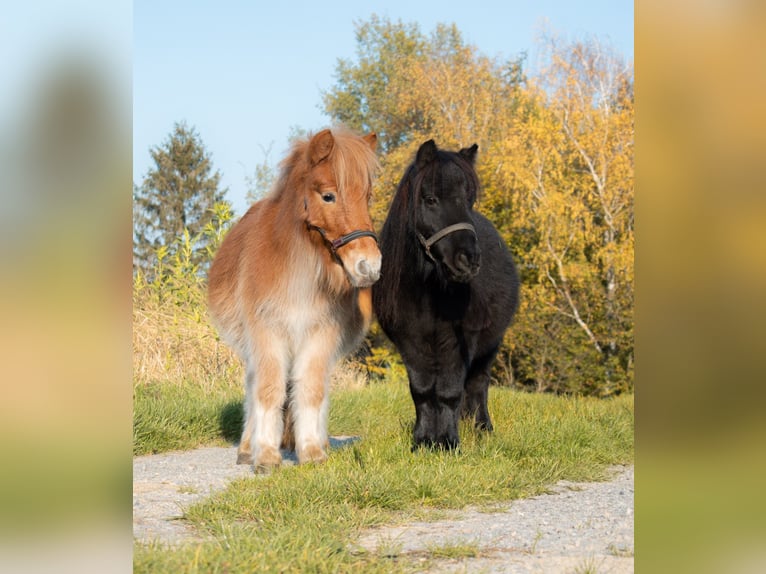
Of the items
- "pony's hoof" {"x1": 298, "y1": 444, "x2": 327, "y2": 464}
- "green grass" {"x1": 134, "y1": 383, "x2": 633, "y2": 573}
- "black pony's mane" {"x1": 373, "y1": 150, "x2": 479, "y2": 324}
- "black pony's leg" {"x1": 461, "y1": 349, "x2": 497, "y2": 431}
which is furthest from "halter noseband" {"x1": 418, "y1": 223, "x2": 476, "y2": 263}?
"black pony's leg" {"x1": 461, "y1": 349, "x2": 497, "y2": 431}

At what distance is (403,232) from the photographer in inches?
221

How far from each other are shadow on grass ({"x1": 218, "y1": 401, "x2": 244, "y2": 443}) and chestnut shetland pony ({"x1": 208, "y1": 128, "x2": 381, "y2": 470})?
1.49 metres

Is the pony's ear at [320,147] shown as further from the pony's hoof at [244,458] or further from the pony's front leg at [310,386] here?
the pony's hoof at [244,458]

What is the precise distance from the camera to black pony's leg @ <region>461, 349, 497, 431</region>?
22.7 feet

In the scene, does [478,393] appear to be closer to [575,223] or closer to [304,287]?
[304,287]

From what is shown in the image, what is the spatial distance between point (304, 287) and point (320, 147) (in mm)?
962

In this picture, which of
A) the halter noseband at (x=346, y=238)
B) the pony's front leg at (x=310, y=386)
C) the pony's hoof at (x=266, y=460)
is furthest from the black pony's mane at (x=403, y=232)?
the pony's hoof at (x=266, y=460)

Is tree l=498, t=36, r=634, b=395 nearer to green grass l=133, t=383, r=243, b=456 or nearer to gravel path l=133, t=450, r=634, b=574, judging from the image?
green grass l=133, t=383, r=243, b=456

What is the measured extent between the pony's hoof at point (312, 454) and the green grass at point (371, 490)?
8 centimetres
